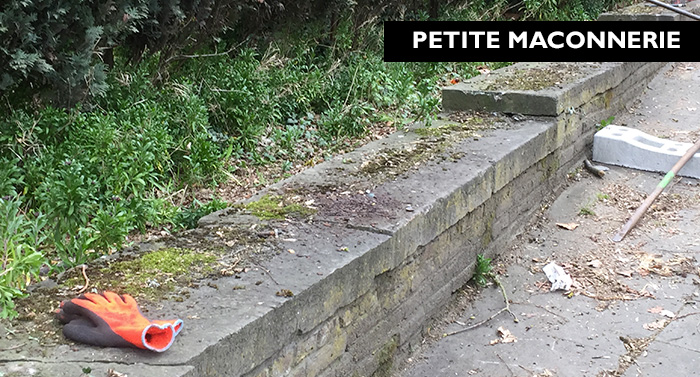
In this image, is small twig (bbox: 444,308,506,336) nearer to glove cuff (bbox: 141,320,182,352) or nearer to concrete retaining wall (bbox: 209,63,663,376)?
concrete retaining wall (bbox: 209,63,663,376)

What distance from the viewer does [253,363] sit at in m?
2.46

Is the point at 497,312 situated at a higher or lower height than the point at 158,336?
lower

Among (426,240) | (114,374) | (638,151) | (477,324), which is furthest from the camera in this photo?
(638,151)

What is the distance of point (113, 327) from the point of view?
226 cm

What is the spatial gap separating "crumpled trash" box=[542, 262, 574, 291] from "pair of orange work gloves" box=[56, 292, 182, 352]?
8.15 ft

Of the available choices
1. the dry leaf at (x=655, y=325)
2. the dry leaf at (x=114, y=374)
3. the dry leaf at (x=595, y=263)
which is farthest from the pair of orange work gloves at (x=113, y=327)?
the dry leaf at (x=595, y=263)

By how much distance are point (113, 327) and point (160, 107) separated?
240 cm

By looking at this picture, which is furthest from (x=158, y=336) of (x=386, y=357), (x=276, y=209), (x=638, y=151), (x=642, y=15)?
(x=642, y=15)

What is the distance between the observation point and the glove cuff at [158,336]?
2201 mm

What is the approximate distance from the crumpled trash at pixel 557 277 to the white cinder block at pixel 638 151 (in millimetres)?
1833

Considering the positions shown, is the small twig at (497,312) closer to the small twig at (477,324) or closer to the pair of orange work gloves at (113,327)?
the small twig at (477,324)

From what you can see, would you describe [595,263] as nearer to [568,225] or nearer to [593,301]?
[593,301]

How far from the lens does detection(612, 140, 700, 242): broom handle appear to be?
477 centimetres

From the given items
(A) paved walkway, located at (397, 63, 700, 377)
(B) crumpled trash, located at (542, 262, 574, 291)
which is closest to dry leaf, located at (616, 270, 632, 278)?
(A) paved walkway, located at (397, 63, 700, 377)
